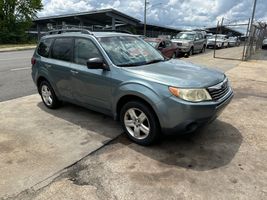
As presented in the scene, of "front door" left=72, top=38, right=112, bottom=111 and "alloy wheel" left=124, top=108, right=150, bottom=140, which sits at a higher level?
"front door" left=72, top=38, right=112, bottom=111

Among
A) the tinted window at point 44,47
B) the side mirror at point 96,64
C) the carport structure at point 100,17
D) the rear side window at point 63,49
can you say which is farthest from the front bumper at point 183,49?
the carport structure at point 100,17

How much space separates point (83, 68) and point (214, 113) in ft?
7.88

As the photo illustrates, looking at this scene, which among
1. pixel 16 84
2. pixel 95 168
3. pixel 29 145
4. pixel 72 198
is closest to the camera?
pixel 72 198

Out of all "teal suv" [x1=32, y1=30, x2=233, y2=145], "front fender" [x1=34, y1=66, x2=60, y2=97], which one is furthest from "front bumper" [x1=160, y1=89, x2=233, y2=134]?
"front fender" [x1=34, y1=66, x2=60, y2=97]

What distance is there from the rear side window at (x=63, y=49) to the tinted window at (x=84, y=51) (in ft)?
0.62

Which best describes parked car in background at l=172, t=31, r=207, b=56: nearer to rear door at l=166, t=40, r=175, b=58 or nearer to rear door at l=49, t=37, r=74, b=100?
rear door at l=166, t=40, r=175, b=58

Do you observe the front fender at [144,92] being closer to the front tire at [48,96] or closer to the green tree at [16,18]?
the front tire at [48,96]

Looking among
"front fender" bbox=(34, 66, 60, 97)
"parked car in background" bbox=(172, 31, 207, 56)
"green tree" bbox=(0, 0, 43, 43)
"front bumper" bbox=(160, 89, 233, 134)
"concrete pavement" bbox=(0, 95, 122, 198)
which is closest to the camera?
"concrete pavement" bbox=(0, 95, 122, 198)

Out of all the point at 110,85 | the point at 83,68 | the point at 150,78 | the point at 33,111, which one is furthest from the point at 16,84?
the point at 150,78

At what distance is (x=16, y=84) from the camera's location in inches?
336

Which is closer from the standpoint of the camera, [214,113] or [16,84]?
[214,113]

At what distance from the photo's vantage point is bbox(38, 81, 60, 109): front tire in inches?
230

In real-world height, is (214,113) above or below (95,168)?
above

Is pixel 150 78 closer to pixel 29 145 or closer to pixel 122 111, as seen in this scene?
pixel 122 111
